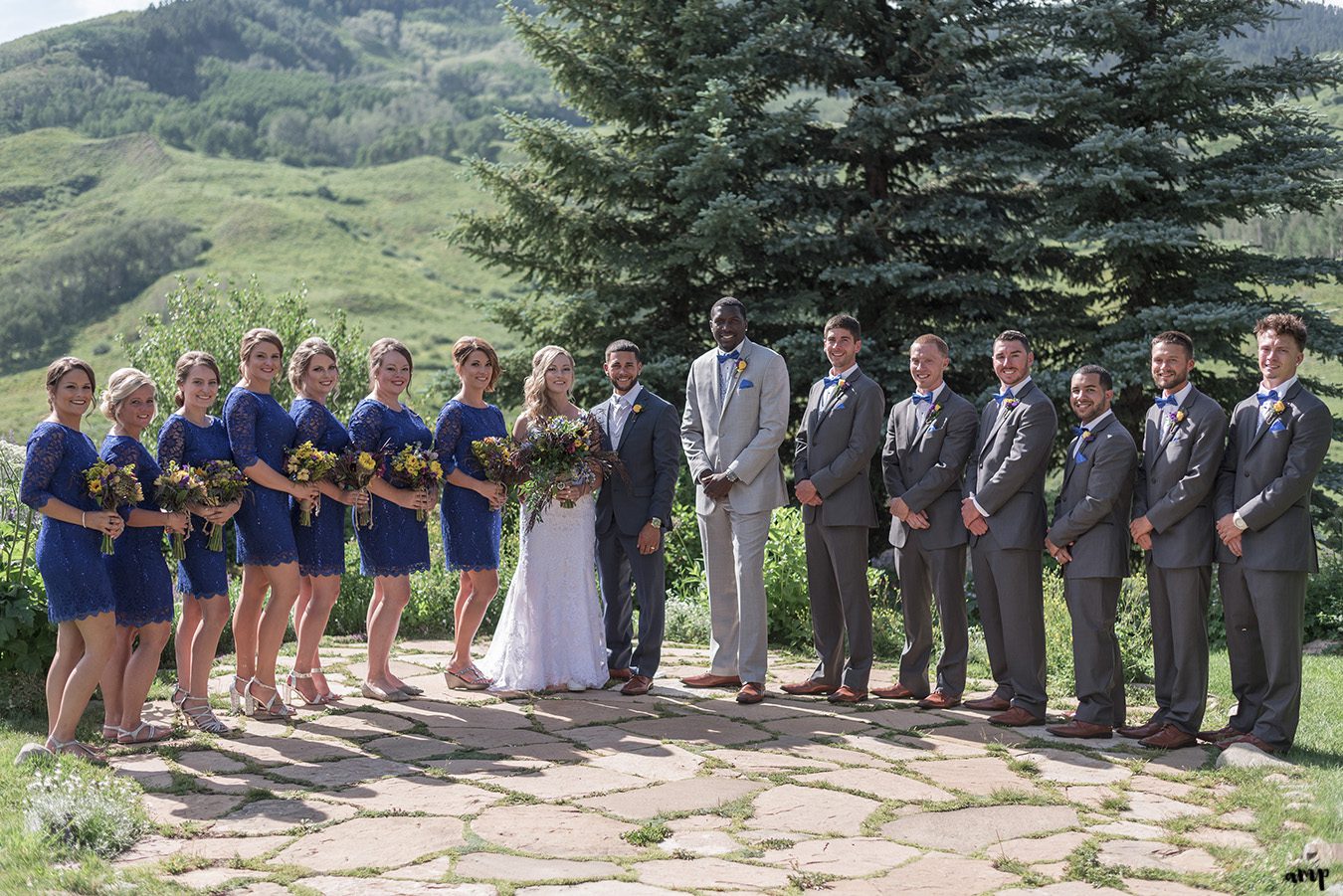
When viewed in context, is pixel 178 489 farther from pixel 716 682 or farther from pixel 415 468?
pixel 716 682

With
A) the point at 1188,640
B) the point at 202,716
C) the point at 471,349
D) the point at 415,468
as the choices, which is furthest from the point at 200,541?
the point at 1188,640

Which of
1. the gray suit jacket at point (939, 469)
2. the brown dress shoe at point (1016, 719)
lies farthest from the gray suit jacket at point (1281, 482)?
the gray suit jacket at point (939, 469)

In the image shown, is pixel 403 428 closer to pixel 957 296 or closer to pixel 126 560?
pixel 126 560

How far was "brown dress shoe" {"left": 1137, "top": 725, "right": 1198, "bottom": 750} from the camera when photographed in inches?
260

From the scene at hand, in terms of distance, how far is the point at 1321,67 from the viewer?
44.4ft

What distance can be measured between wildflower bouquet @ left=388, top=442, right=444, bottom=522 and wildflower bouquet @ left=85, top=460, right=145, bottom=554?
1.56 m

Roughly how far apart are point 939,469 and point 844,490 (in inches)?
23.4

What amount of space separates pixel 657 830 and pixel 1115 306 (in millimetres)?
12087

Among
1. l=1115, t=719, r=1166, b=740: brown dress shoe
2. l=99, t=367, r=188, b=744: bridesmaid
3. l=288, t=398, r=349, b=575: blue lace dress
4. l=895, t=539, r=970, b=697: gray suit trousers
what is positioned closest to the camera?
l=99, t=367, r=188, b=744: bridesmaid

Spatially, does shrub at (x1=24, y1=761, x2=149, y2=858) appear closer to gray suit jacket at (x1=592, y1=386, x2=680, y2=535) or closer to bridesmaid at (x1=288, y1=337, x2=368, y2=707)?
bridesmaid at (x1=288, y1=337, x2=368, y2=707)

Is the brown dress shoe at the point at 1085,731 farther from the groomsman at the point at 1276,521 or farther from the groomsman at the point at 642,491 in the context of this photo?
the groomsman at the point at 642,491

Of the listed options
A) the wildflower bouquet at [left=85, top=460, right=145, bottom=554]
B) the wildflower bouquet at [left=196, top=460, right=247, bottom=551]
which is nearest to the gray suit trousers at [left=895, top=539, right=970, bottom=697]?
the wildflower bouquet at [left=196, top=460, right=247, bottom=551]

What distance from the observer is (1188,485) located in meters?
6.59

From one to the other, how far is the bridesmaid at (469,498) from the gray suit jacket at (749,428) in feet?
4.26
